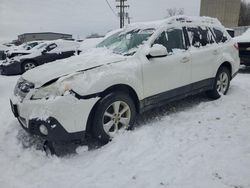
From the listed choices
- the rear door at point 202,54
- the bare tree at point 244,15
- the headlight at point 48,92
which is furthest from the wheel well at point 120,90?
the bare tree at point 244,15

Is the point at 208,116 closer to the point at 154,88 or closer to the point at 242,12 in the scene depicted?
the point at 154,88

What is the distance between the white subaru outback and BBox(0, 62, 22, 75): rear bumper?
7645mm

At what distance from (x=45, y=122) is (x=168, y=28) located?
2.61 m

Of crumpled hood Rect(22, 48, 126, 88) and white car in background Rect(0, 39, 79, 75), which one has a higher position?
crumpled hood Rect(22, 48, 126, 88)

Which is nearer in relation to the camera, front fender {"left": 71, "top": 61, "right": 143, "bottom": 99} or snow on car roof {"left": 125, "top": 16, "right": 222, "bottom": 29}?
front fender {"left": 71, "top": 61, "right": 143, "bottom": 99}

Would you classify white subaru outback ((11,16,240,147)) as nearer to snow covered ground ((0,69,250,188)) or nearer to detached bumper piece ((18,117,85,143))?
detached bumper piece ((18,117,85,143))

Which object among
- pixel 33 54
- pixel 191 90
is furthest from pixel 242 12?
pixel 191 90

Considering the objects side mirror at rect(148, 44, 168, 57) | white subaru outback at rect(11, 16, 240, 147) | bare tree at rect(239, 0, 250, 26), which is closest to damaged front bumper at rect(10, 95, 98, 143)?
white subaru outback at rect(11, 16, 240, 147)

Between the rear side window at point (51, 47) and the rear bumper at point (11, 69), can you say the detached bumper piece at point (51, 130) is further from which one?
the rear side window at point (51, 47)

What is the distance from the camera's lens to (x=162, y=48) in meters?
4.08

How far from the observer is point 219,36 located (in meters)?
5.65

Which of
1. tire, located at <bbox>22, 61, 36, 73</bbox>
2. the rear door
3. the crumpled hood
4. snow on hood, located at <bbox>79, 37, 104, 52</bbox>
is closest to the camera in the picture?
the crumpled hood

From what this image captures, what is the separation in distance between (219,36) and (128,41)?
2274 mm

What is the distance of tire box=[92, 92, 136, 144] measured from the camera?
3537mm
